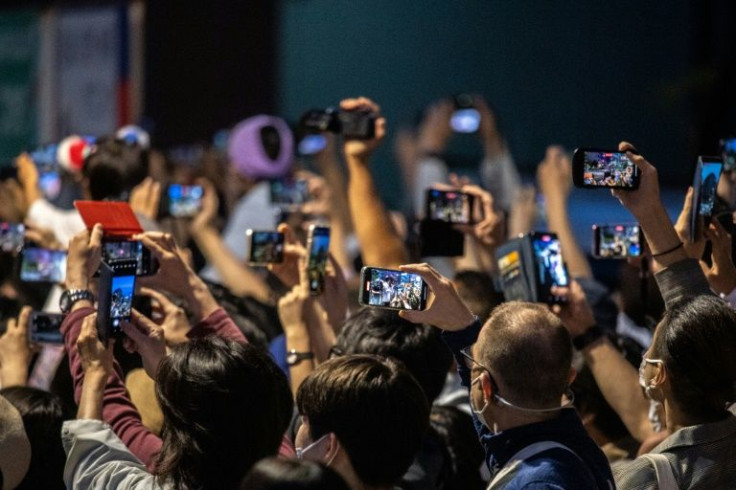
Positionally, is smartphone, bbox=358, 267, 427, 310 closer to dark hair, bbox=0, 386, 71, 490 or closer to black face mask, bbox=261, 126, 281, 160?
dark hair, bbox=0, 386, 71, 490

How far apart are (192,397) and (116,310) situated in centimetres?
49

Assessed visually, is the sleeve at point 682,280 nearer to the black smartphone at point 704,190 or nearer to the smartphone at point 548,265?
the black smartphone at point 704,190

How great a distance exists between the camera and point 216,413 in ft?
8.68

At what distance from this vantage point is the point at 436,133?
23.1 feet

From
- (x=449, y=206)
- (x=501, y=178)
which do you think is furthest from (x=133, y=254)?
(x=501, y=178)

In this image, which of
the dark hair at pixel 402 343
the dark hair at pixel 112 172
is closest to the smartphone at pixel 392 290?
the dark hair at pixel 402 343

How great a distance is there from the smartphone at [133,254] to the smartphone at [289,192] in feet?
6.90

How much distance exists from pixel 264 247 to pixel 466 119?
10.3ft

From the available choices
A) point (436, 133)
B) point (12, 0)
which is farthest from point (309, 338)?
point (12, 0)

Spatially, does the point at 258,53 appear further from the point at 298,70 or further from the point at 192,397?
the point at 192,397

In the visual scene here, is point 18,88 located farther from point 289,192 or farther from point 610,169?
point 610,169

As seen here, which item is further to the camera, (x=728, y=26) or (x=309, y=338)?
(x=728, y=26)

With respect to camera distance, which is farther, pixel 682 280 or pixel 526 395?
pixel 682 280

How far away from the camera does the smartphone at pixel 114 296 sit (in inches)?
118
